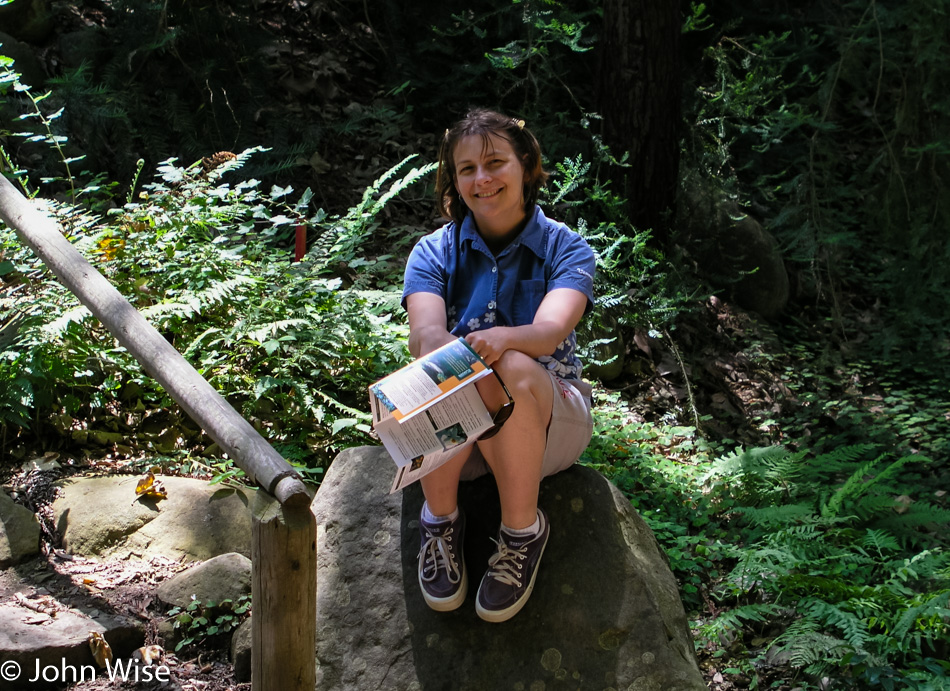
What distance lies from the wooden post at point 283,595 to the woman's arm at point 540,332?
2.16 ft

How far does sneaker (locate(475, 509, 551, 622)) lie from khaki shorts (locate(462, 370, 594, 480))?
11.1 inches

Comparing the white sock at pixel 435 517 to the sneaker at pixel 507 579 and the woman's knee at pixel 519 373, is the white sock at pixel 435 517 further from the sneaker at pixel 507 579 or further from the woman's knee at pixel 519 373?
the woman's knee at pixel 519 373

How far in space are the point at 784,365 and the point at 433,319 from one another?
3948 mm

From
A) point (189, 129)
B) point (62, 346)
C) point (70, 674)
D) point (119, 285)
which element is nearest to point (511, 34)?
point (189, 129)

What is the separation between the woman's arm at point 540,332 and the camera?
2279 millimetres

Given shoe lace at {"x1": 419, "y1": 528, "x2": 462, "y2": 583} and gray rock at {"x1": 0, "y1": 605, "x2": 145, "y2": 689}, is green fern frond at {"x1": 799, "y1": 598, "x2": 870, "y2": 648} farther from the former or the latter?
gray rock at {"x1": 0, "y1": 605, "x2": 145, "y2": 689}

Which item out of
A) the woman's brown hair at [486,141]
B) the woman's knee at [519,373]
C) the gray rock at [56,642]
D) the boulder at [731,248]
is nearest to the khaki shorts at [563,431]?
the woman's knee at [519,373]

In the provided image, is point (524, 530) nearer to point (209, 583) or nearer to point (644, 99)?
point (209, 583)

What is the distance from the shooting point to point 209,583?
119 inches

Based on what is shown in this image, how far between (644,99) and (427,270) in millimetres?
3530

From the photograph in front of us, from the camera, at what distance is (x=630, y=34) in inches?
217

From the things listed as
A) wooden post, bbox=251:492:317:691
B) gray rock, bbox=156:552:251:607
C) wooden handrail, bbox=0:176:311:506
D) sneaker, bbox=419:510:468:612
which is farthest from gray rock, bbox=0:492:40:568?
sneaker, bbox=419:510:468:612

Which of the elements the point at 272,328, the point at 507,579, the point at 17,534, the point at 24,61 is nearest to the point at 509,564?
the point at 507,579

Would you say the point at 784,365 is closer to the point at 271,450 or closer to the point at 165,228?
the point at 165,228
